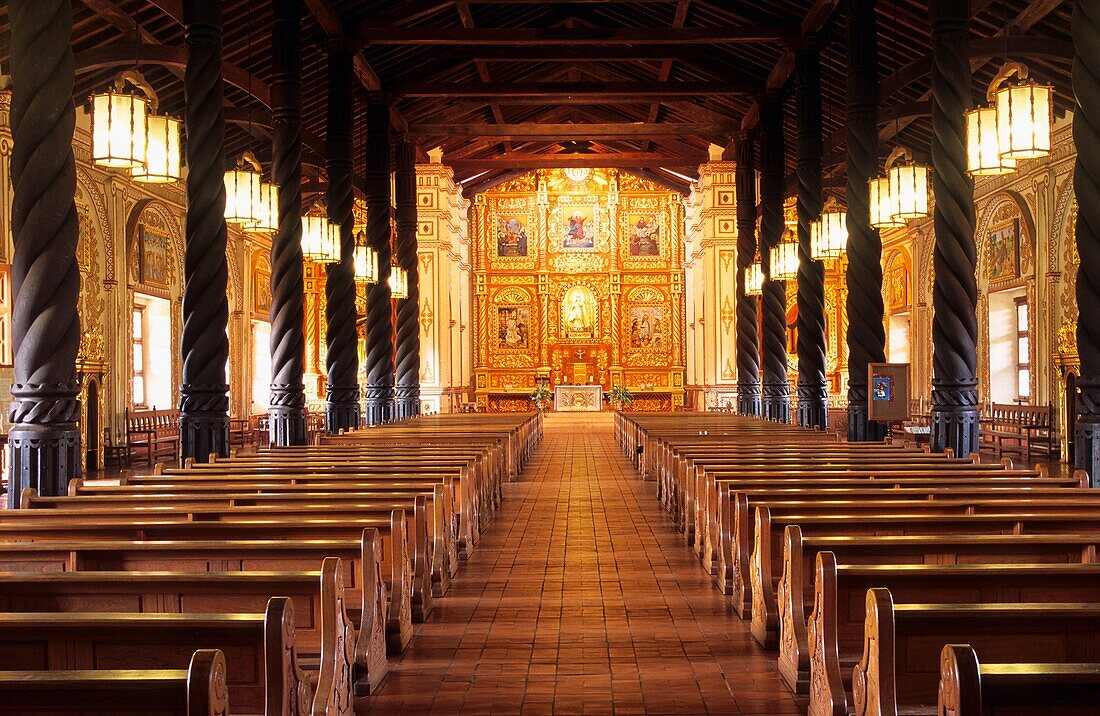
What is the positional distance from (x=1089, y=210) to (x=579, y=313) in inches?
1266

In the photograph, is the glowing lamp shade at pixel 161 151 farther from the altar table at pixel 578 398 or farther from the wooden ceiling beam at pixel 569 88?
the altar table at pixel 578 398

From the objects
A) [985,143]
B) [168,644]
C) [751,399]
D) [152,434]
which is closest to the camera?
[168,644]

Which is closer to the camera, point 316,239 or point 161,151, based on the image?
point 161,151

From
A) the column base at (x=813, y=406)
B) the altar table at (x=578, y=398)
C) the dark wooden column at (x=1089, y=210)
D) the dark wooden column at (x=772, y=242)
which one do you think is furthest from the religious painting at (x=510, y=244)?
the dark wooden column at (x=1089, y=210)

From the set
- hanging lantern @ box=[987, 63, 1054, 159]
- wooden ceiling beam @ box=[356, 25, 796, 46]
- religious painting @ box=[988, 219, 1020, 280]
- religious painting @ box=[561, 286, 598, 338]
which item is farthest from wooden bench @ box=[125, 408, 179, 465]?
religious painting @ box=[561, 286, 598, 338]

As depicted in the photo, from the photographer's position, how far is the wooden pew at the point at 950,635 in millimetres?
3186

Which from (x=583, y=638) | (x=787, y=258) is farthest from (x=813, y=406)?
(x=583, y=638)

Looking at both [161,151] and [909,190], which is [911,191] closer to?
[909,190]

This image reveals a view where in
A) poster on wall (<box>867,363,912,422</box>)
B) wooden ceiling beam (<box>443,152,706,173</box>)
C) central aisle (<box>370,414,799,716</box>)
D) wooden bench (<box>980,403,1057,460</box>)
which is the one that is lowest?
central aisle (<box>370,414,799,716</box>)

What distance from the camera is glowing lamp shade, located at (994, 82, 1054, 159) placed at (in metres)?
8.05

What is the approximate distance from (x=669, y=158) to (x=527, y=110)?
4.36 metres

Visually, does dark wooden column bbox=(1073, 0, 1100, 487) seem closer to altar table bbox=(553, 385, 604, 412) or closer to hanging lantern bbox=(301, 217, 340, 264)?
hanging lantern bbox=(301, 217, 340, 264)

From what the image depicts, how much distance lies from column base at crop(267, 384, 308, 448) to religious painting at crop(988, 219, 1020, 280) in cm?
1476

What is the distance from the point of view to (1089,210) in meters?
7.48
